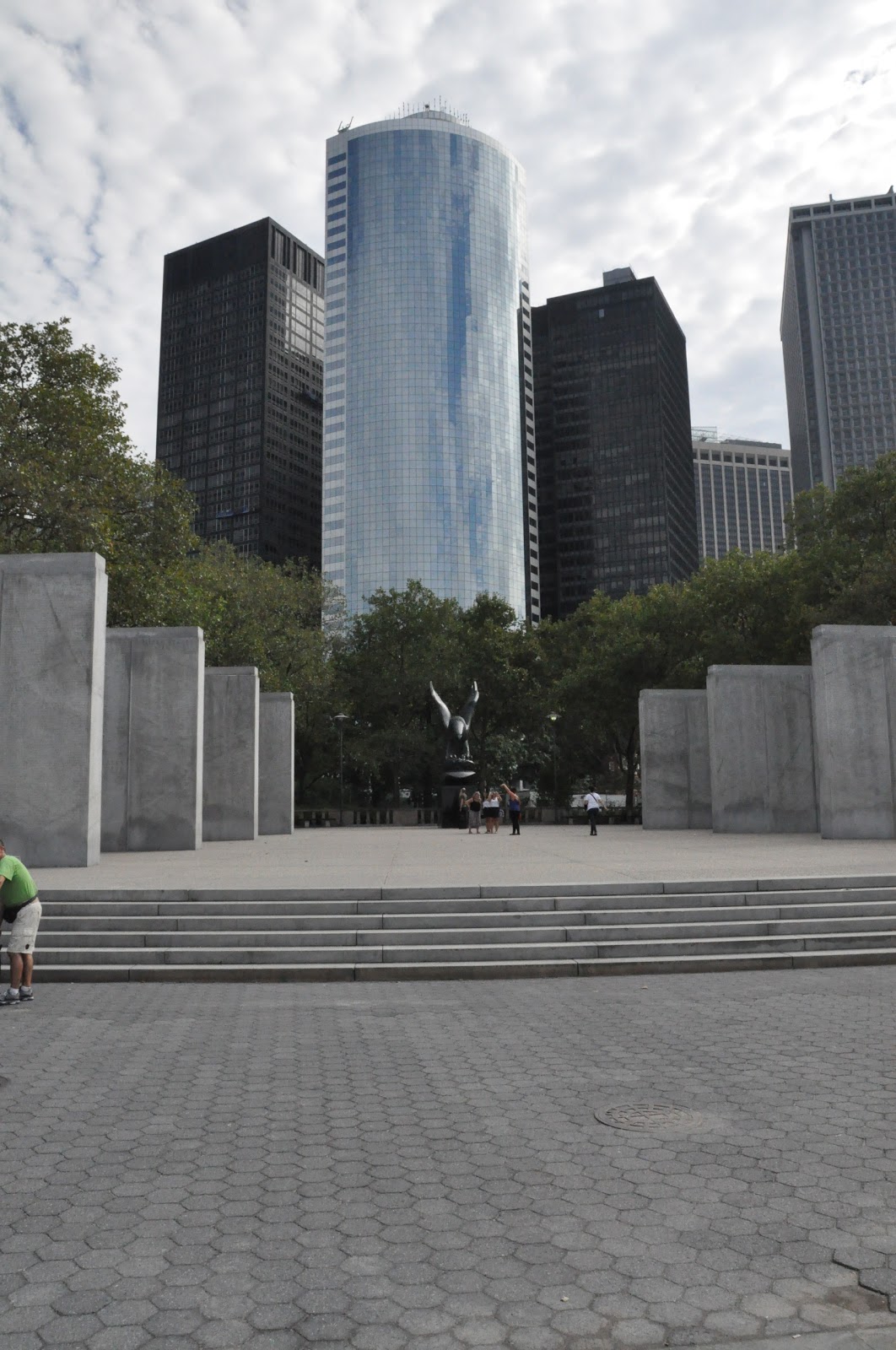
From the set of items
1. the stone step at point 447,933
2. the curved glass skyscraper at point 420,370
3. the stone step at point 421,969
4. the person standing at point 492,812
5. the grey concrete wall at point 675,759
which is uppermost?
the curved glass skyscraper at point 420,370

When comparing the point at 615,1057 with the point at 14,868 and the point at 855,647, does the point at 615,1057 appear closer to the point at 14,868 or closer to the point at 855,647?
the point at 14,868

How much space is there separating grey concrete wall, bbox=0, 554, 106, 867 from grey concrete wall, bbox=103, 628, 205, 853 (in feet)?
14.7

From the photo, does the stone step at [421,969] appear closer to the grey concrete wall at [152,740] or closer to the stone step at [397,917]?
the stone step at [397,917]

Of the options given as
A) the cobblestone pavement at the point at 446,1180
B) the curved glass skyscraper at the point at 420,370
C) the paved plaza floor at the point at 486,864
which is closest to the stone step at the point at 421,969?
the cobblestone pavement at the point at 446,1180

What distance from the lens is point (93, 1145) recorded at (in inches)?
187

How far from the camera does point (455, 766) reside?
38500mm

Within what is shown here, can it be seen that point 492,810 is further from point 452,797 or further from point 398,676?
point 398,676

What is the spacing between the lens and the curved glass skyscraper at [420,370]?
122625 millimetres

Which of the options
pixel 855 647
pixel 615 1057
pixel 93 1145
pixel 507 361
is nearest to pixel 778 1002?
pixel 615 1057

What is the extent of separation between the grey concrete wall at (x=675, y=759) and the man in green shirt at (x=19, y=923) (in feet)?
77.6

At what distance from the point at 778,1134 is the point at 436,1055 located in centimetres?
237

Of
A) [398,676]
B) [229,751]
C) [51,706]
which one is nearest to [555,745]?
[398,676]

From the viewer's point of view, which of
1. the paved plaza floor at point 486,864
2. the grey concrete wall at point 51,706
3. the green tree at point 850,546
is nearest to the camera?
the paved plaza floor at point 486,864

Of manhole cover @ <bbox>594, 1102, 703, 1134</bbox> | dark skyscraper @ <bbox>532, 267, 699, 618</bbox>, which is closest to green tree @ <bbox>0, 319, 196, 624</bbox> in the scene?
manhole cover @ <bbox>594, 1102, 703, 1134</bbox>
